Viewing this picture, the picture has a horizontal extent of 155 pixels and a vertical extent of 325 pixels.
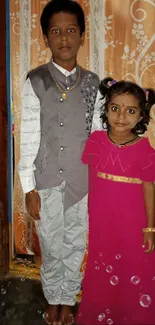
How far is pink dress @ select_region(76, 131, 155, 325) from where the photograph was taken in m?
1.45

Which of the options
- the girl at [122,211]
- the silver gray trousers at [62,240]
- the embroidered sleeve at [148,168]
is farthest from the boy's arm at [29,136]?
the embroidered sleeve at [148,168]

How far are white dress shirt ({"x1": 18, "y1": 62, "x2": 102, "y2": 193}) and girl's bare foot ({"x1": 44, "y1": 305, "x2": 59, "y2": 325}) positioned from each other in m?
0.64

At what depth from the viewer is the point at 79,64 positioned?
1.69 m

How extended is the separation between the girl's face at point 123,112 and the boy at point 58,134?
17 cm

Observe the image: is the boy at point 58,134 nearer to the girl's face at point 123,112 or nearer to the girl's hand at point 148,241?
the girl's face at point 123,112

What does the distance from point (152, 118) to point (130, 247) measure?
64 centimetres

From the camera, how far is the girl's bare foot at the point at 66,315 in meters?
1.67

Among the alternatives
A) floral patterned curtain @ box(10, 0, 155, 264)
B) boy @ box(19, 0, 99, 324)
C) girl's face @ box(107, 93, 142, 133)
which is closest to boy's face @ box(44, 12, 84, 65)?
boy @ box(19, 0, 99, 324)

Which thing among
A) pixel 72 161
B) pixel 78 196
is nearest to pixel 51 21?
pixel 72 161

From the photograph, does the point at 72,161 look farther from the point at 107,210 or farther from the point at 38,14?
the point at 38,14

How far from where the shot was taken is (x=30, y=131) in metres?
1.57

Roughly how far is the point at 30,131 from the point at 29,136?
0.02 metres

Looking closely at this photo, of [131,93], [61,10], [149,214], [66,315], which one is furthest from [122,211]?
[61,10]

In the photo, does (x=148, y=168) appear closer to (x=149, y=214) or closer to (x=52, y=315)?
(x=149, y=214)
